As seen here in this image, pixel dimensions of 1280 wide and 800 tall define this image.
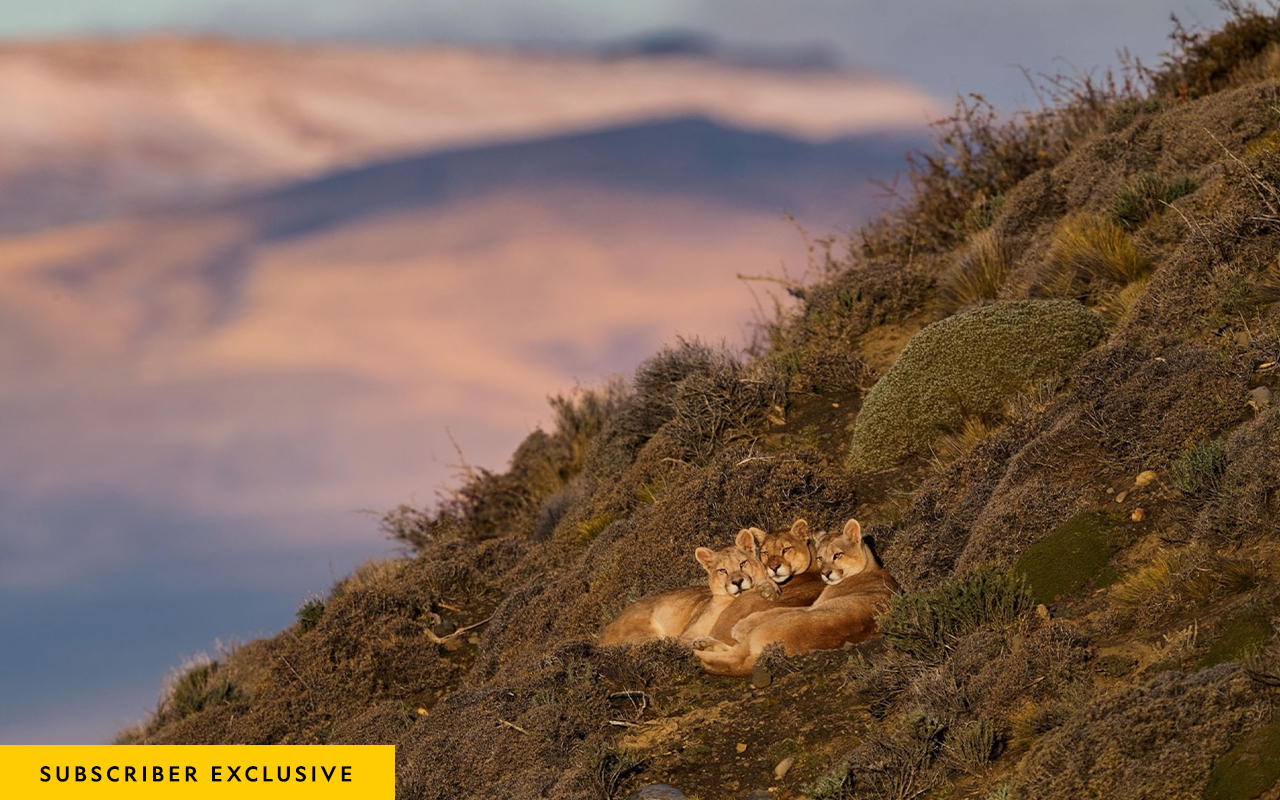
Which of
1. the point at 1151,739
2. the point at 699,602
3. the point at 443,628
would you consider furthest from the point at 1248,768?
the point at 443,628

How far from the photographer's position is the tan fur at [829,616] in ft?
35.7

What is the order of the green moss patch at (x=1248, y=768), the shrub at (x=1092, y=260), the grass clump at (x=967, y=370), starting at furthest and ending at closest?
the shrub at (x=1092, y=260) < the grass clump at (x=967, y=370) < the green moss patch at (x=1248, y=768)

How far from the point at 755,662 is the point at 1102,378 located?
5.02 meters

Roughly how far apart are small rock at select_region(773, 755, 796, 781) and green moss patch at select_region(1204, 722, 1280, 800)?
334 cm

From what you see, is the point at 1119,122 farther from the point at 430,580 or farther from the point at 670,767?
the point at 670,767

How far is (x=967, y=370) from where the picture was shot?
15.7 m

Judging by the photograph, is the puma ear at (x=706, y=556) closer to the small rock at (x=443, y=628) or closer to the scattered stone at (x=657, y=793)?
the scattered stone at (x=657, y=793)

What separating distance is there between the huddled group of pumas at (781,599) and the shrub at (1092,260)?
776 centimetres

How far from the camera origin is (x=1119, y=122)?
2355 centimetres

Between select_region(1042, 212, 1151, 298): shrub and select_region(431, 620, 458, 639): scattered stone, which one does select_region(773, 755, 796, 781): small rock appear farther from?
select_region(1042, 212, 1151, 298): shrub

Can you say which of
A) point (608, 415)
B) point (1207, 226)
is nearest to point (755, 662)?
point (1207, 226)

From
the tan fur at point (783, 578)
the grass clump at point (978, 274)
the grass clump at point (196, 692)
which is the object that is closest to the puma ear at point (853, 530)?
the tan fur at point (783, 578)

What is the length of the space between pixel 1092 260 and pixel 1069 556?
865 cm

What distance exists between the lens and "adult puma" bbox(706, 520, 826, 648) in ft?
37.4
